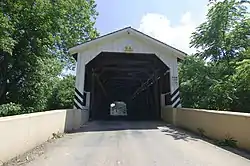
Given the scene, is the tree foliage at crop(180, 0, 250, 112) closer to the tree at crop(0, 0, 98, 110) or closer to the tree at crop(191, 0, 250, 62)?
the tree at crop(191, 0, 250, 62)

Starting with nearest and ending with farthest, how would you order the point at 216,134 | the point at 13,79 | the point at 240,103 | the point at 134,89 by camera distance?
the point at 216,134
the point at 240,103
the point at 13,79
the point at 134,89

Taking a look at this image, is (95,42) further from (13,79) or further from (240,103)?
(240,103)

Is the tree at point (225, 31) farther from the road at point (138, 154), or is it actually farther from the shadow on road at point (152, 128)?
the road at point (138, 154)

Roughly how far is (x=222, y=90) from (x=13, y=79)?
960 centimetres

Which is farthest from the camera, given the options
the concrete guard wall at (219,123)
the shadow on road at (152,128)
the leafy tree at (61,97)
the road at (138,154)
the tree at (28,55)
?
the leafy tree at (61,97)

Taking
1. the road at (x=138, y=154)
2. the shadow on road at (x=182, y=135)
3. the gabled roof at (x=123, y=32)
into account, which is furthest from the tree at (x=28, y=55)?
the shadow on road at (x=182, y=135)

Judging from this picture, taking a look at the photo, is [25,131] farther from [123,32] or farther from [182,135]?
[123,32]

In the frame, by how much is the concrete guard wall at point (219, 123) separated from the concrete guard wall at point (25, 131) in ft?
13.9

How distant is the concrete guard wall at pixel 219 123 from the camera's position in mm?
4903

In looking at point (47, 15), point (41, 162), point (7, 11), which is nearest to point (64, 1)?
point (47, 15)

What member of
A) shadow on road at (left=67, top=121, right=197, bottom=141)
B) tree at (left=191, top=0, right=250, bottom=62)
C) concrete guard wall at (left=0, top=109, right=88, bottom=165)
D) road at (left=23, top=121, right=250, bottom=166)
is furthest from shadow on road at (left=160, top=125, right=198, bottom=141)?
tree at (left=191, top=0, right=250, bottom=62)

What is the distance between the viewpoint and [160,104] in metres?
14.1

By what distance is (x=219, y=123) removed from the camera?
5992 mm

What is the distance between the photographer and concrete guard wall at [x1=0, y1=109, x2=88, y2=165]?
361 cm
